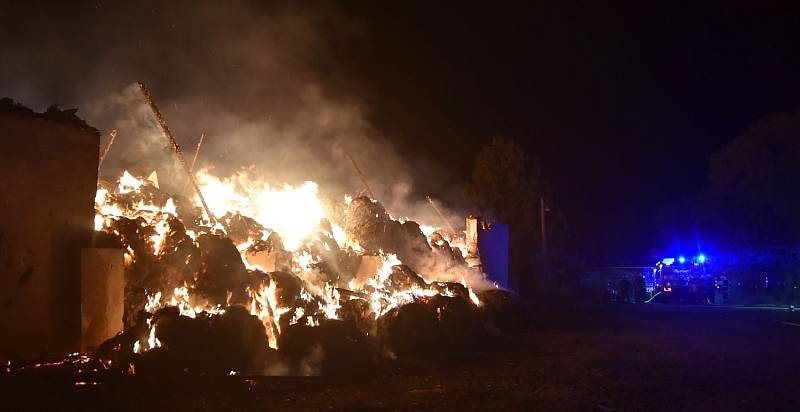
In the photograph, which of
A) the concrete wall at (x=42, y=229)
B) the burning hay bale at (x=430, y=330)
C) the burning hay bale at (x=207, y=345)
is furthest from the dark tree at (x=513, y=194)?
the concrete wall at (x=42, y=229)

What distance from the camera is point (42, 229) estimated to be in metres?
12.4

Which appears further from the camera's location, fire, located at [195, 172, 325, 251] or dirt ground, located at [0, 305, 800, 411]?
fire, located at [195, 172, 325, 251]

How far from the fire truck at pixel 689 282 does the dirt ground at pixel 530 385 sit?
1601 centimetres

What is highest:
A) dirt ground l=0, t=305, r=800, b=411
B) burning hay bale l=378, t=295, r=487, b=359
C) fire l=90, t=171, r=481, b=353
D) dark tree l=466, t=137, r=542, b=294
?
dark tree l=466, t=137, r=542, b=294

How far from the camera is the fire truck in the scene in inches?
1273

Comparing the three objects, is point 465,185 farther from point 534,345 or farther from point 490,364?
point 490,364

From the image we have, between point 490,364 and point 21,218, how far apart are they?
31.0 ft

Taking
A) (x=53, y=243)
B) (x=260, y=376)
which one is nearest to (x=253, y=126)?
(x=53, y=243)

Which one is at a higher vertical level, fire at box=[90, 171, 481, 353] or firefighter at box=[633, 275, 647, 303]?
fire at box=[90, 171, 481, 353]

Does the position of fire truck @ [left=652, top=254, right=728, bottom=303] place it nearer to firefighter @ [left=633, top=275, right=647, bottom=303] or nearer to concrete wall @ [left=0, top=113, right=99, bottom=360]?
firefighter @ [left=633, top=275, right=647, bottom=303]

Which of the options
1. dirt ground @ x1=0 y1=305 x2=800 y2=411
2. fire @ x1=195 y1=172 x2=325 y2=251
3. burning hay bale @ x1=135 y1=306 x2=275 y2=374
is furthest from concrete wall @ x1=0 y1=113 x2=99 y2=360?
fire @ x1=195 y1=172 x2=325 y2=251

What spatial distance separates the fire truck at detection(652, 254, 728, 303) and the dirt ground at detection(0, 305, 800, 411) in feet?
52.5

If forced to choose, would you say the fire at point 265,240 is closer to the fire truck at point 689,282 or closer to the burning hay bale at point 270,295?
the burning hay bale at point 270,295

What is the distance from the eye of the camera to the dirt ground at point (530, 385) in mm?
9711
